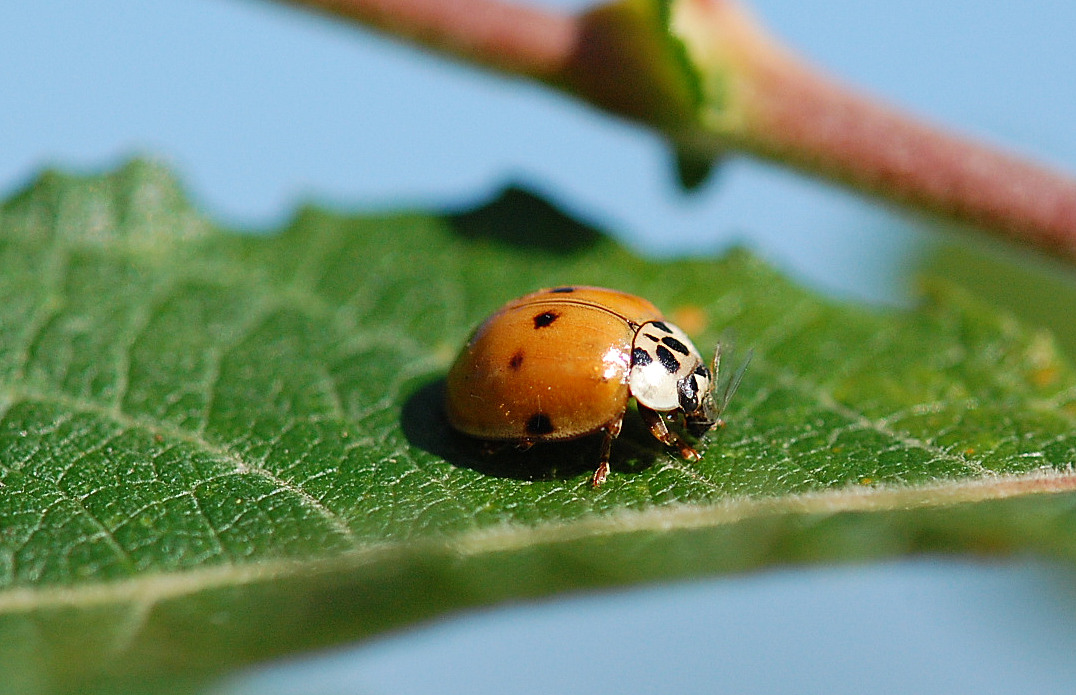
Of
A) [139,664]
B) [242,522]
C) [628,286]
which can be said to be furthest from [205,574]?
[628,286]

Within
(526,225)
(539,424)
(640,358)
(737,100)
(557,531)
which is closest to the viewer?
(557,531)

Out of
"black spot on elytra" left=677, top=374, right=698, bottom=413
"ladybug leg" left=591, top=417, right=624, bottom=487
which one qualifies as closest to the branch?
"black spot on elytra" left=677, top=374, right=698, bottom=413

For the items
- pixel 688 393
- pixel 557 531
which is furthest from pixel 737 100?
pixel 557 531

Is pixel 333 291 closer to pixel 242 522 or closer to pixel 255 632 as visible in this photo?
pixel 242 522

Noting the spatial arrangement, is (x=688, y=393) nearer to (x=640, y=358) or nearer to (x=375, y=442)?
(x=640, y=358)

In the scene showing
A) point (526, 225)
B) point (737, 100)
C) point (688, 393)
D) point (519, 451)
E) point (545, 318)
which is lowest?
point (519, 451)

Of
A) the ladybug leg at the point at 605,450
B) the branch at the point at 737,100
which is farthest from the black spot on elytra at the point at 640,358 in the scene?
the branch at the point at 737,100
